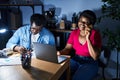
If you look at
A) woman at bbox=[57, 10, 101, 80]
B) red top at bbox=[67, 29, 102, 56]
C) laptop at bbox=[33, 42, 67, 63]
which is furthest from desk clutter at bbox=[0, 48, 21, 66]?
red top at bbox=[67, 29, 102, 56]

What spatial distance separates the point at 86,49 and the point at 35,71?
942mm

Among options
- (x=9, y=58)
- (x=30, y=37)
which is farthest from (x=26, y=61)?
(x=30, y=37)

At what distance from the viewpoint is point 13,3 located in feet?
11.5

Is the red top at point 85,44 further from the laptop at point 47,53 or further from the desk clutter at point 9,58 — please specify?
the desk clutter at point 9,58

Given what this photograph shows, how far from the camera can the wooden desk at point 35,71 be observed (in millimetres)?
1789

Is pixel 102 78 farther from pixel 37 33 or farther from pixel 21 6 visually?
pixel 21 6

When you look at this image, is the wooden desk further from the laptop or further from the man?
the man

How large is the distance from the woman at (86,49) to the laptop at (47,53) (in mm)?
358

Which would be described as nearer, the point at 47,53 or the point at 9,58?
the point at 47,53

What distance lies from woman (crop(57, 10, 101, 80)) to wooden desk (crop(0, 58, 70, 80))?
1.48ft

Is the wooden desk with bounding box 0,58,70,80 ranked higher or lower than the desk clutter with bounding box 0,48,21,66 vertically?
lower

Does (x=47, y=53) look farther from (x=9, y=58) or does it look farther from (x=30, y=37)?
(x=30, y=37)

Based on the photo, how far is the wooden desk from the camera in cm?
179

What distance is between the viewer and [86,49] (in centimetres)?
271
